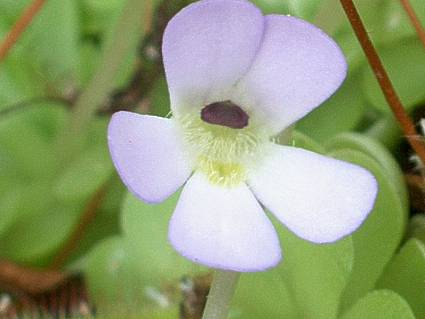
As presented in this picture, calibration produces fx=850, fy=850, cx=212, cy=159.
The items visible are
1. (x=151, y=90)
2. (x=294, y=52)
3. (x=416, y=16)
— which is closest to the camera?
(x=294, y=52)

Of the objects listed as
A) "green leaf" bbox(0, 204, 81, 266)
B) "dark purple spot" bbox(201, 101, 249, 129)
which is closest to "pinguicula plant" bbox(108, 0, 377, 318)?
"dark purple spot" bbox(201, 101, 249, 129)

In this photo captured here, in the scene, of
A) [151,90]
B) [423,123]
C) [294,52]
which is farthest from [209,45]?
[151,90]

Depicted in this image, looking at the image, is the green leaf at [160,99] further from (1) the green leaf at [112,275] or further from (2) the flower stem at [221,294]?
(2) the flower stem at [221,294]

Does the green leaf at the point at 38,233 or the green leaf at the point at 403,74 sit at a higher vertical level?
the green leaf at the point at 403,74

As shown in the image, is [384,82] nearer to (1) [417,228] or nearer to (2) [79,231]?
(1) [417,228]

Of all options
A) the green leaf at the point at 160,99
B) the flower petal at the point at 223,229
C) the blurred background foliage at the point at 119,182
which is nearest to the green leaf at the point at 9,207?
the blurred background foliage at the point at 119,182

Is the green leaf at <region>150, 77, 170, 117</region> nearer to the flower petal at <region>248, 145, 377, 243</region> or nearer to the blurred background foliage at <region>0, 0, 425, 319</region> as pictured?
the blurred background foliage at <region>0, 0, 425, 319</region>

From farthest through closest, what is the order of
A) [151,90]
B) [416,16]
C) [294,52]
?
[151,90]
[416,16]
[294,52]

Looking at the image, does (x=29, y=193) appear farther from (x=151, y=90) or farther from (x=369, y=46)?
(x=369, y=46)
